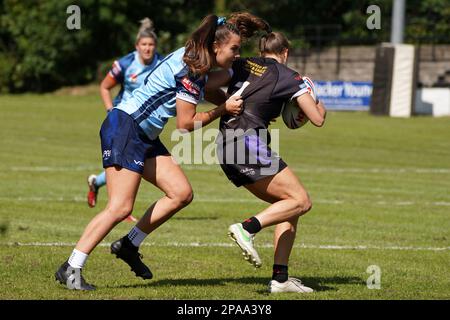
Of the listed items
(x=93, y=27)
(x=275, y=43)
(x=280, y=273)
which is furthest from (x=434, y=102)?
(x=280, y=273)

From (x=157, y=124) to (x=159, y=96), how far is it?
0.71ft

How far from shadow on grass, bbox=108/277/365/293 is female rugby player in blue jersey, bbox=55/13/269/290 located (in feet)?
1.37

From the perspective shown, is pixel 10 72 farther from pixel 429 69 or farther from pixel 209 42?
pixel 209 42

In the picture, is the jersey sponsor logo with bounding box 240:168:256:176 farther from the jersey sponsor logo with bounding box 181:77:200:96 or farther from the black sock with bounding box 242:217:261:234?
the jersey sponsor logo with bounding box 181:77:200:96

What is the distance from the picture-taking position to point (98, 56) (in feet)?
184

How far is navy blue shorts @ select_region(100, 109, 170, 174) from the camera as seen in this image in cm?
754

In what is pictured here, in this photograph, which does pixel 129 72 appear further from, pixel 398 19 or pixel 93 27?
pixel 93 27

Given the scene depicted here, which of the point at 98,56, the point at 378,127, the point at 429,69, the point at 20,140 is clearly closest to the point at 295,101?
the point at 20,140

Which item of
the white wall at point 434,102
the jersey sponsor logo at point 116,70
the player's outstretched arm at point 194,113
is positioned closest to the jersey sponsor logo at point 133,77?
the jersey sponsor logo at point 116,70

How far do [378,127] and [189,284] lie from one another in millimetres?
23066

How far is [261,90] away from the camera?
24.8 ft

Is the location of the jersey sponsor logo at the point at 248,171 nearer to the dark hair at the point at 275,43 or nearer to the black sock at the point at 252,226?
the black sock at the point at 252,226

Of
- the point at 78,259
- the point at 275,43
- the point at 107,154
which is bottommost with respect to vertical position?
the point at 78,259

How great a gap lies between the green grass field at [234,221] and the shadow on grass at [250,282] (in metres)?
0.01
